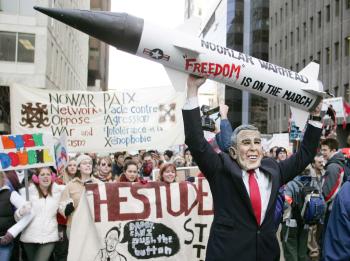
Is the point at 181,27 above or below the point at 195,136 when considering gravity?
above

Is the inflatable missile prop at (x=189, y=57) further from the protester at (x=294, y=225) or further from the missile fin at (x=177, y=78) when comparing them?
the protester at (x=294, y=225)

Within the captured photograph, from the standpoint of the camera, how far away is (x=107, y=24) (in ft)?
19.2

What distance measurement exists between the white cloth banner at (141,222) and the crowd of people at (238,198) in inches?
12.0

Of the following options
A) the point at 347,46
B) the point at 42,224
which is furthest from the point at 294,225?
the point at 347,46

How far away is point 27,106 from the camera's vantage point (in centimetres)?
1057

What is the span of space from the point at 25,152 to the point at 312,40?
39419mm

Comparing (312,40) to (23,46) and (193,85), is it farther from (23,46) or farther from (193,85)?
(193,85)

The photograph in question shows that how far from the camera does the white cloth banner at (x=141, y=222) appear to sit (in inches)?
268

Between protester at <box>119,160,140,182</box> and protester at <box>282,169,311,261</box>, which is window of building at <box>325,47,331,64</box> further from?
protester at <box>119,160,140,182</box>

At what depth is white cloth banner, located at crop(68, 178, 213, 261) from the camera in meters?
6.80

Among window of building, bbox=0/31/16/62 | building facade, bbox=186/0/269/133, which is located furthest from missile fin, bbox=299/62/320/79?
building facade, bbox=186/0/269/133

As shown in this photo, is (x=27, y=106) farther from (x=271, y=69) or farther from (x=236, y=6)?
(x=236, y=6)

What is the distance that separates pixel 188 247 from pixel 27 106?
Answer: 510 cm

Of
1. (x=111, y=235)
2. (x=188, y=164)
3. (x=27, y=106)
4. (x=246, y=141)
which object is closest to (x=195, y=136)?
(x=246, y=141)
